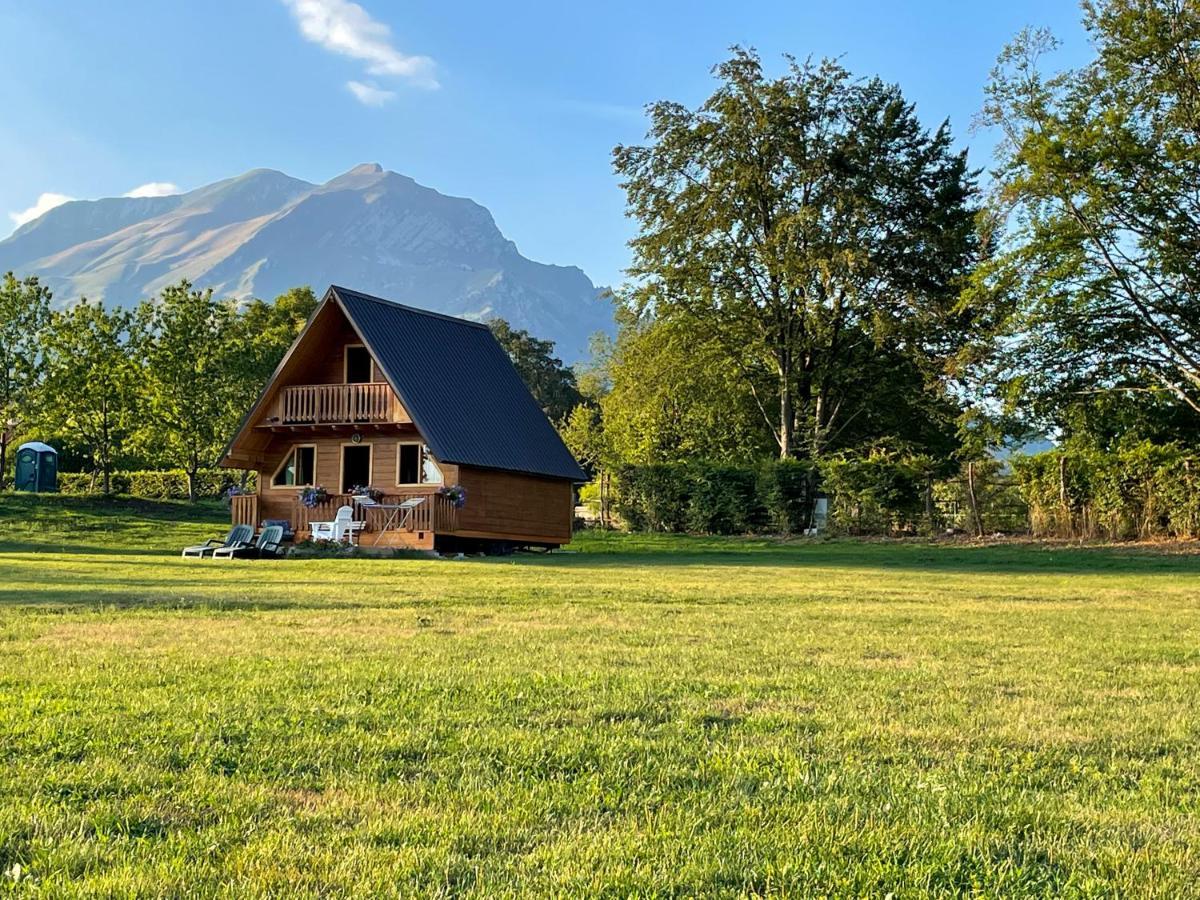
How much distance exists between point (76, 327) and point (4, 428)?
4.74 meters

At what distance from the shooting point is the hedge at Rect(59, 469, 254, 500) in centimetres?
4206

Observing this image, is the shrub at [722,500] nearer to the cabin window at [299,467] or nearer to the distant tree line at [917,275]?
the distant tree line at [917,275]

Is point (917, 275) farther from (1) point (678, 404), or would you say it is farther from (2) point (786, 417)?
(1) point (678, 404)

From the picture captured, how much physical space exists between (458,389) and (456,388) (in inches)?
2.7

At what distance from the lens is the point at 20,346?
119ft

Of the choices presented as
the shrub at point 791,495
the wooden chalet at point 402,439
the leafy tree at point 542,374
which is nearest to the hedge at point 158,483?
the wooden chalet at point 402,439

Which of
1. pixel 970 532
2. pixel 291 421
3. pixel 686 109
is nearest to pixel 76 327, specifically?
pixel 291 421

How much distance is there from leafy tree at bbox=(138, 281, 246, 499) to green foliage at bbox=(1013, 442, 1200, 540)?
2518cm

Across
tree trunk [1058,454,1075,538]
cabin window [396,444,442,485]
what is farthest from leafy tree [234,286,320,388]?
tree trunk [1058,454,1075,538]

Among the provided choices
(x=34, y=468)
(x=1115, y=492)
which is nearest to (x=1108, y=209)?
(x=1115, y=492)

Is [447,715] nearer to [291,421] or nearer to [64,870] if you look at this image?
[64,870]

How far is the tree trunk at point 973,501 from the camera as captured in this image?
27.1 m

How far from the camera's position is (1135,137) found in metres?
26.6

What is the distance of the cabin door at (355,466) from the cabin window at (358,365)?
6.03 ft
